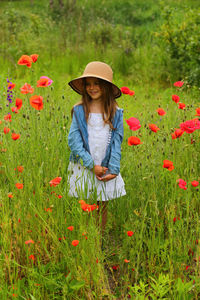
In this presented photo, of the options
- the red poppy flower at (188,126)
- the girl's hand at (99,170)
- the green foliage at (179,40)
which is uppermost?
the green foliage at (179,40)

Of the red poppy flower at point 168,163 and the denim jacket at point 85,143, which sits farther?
the denim jacket at point 85,143

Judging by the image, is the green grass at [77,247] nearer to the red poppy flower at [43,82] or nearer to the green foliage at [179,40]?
the red poppy flower at [43,82]

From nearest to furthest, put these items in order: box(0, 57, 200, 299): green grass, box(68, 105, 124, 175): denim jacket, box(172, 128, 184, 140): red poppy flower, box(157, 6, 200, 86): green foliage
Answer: box(0, 57, 200, 299): green grass, box(172, 128, 184, 140): red poppy flower, box(68, 105, 124, 175): denim jacket, box(157, 6, 200, 86): green foliage

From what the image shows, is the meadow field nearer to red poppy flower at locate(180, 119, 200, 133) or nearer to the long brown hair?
red poppy flower at locate(180, 119, 200, 133)

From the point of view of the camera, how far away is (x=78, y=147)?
6.63 ft

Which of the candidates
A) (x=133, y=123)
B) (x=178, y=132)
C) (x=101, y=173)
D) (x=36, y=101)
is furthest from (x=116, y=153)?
(x=36, y=101)

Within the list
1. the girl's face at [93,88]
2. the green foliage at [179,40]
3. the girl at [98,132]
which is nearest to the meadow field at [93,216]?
the girl at [98,132]

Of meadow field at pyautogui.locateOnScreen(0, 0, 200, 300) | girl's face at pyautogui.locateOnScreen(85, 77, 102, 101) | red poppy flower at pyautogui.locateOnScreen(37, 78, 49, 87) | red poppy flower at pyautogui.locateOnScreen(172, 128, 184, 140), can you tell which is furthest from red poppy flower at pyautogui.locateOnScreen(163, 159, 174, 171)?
red poppy flower at pyautogui.locateOnScreen(37, 78, 49, 87)

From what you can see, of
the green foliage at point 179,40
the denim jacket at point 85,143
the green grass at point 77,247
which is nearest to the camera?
the green grass at point 77,247

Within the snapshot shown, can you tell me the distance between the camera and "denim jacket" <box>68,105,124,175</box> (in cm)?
201

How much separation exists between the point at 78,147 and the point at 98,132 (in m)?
0.15

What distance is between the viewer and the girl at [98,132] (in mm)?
2043

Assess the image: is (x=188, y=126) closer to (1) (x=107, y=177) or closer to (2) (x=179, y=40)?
(1) (x=107, y=177)

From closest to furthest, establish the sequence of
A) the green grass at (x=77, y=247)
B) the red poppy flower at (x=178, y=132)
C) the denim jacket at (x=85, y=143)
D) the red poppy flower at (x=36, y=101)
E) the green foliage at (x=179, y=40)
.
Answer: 1. the green grass at (x=77, y=247)
2. the red poppy flower at (x=36, y=101)
3. the red poppy flower at (x=178, y=132)
4. the denim jacket at (x=85, y=143)
5. the green foliage at (x=179, y=40)
